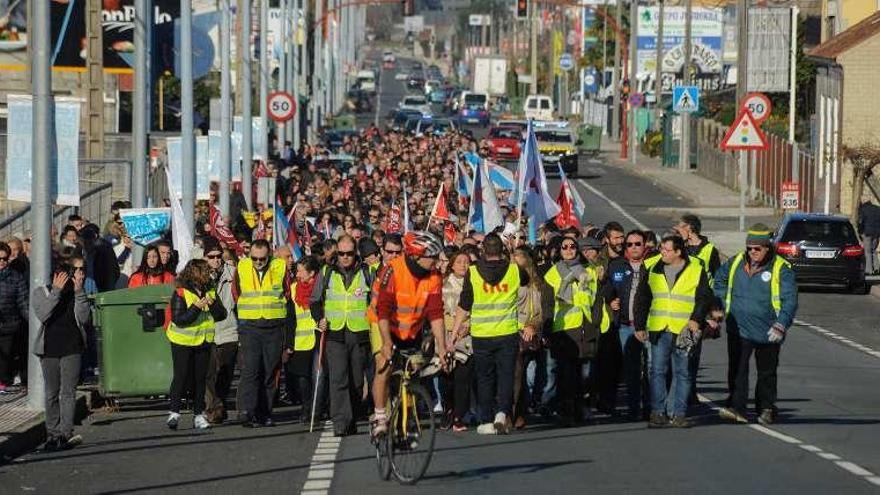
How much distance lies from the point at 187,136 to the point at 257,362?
1184 cm

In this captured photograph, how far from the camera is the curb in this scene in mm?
16812

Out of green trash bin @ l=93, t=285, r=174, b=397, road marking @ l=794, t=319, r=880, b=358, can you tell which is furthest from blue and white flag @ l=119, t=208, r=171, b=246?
road marking @ l=794, t=319, r=880, b=358

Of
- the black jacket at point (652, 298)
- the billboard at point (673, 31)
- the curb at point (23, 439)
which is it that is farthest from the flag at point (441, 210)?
the billboard at point (673, 31)

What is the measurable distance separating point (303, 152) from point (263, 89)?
24.7 ft

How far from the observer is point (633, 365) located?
1841cm

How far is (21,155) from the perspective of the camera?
65.6ft

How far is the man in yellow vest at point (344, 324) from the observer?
17.6 meters

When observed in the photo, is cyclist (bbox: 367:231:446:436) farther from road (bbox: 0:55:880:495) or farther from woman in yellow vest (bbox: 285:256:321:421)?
woman in yellow vest (bbox: 285:256:321:421)

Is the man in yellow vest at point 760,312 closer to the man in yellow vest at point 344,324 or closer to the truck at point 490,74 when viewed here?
the man in yellow vest at point 344,324

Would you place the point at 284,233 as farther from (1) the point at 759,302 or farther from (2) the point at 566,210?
(1) the point at 759,302

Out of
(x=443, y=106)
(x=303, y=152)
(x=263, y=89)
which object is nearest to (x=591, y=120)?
(x=443, y=106)

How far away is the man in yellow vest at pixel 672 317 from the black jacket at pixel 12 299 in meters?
6.80

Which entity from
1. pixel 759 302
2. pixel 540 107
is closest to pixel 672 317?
pixel 759 302

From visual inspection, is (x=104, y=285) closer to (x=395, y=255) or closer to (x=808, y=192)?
(x=395, y=255)
